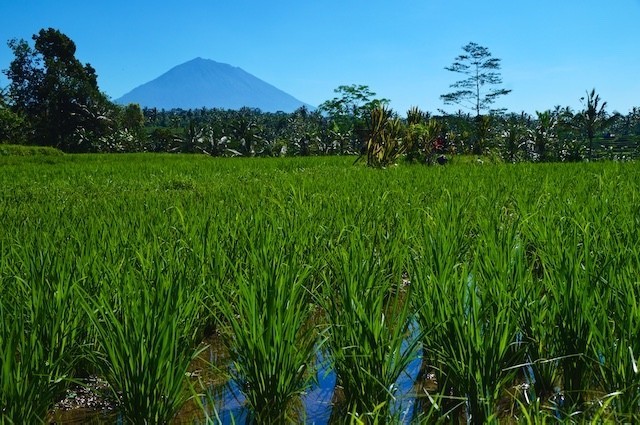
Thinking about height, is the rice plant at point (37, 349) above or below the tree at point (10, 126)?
below

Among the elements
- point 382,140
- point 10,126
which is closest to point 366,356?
point 382,140

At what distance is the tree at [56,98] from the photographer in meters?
31.9

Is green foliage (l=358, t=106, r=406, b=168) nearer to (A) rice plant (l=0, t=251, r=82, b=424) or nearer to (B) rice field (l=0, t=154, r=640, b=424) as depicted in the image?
(B) rice field (l=0, t=154, r=640, b=424)

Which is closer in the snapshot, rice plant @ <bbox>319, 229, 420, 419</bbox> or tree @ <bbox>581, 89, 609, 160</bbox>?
rice plant @ <bbox>319, 229, 420, 419</bbox>

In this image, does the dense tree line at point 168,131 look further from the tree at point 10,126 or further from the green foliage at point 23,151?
the green foliage at point 23,151

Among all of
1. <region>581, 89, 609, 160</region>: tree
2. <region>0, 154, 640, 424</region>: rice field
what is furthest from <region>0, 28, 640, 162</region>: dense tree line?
<region>0, 154, 640, 424</region>: rice field

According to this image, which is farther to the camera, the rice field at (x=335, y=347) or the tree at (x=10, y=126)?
the tree at (x=10, y=126)

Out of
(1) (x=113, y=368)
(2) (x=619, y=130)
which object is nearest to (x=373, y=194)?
(1) (x=113, y=368)

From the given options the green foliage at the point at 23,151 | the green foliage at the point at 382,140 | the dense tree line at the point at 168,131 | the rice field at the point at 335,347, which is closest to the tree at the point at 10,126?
the dense tree line at the point at 168,131

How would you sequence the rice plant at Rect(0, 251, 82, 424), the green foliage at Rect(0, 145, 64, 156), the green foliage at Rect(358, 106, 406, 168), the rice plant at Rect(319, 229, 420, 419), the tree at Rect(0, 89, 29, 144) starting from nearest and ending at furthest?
1. the rice plant at Rect(0, 251, 82, 424)
2. the rice plant at Rect(319, 229, 420, 419)
3. the green foliage at Rect(358, 106, 406, 168)
4. the green foliage at Rect(0, 145, 64, 156)
5. the tree at Rect(0, 89, 29, 144)

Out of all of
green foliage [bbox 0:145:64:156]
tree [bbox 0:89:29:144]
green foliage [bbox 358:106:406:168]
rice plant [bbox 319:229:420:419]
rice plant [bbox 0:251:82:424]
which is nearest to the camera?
rice plant [bbox 0:251:82:424]

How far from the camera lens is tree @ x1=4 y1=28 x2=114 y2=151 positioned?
31.9m

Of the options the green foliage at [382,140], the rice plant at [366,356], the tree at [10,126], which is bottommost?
the rice plant at [366,356]

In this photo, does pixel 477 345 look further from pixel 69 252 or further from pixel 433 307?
pixel 69 252
